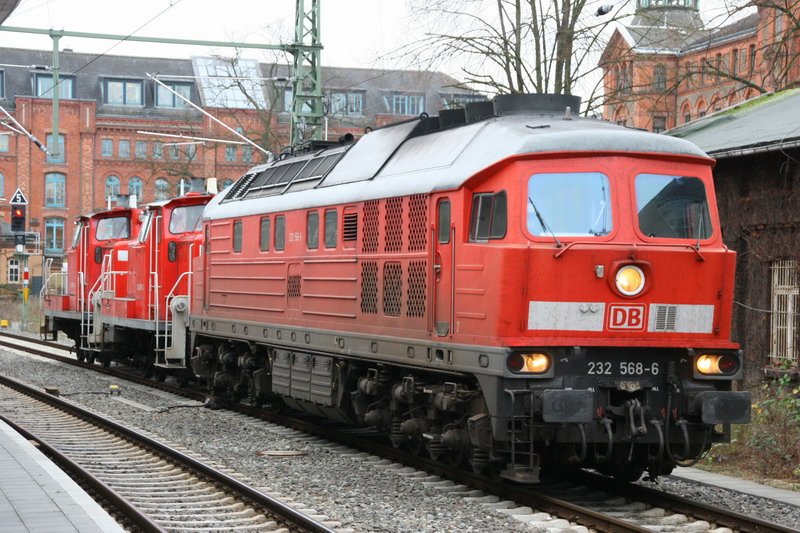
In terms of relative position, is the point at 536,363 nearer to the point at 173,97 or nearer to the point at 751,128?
the point at 751,128

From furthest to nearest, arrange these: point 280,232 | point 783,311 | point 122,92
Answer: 1. point 122,92
2. point 783,311
3. point 280,232

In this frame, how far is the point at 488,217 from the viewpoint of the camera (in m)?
11.1

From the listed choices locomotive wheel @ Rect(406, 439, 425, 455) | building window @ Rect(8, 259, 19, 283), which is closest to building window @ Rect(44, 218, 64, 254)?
building window @ Rect(8, 259, 19, 283)

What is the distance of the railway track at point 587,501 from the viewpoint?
32.3ft

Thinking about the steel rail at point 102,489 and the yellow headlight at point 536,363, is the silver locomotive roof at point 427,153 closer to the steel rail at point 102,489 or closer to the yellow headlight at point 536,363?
the yellow headlight at point 536,363

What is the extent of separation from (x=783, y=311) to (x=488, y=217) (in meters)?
8.17

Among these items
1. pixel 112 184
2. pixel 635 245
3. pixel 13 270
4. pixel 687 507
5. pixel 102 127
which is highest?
pixel 102 127

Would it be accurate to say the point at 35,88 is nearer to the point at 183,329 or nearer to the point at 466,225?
the point at 183,329

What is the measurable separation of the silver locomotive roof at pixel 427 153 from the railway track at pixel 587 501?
2825 millimetres

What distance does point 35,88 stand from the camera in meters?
78.9

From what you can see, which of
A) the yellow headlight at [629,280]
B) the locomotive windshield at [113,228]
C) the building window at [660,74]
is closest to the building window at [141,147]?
the building window at [660,74]

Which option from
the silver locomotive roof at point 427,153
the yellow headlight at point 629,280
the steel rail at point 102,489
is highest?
Answer: the silver locomotive roof at point 427,153

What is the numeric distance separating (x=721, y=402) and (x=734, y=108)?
13249 millimetres

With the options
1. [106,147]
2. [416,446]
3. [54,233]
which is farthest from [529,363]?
[54,233]
